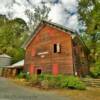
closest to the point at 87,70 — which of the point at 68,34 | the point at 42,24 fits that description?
the point at 68,34

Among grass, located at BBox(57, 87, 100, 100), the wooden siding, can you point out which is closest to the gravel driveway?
grass, located at BBox(57, 87, 100, 100)

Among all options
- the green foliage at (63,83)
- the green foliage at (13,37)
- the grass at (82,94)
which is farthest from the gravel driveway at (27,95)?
the green foliage at (13,37)

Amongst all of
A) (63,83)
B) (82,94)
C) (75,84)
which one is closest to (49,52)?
(63,83)

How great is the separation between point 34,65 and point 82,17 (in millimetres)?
16897

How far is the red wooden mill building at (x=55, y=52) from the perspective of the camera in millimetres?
36438

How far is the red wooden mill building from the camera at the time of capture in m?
36.4

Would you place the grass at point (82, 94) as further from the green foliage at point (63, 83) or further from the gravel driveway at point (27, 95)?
the green foliage at point (63, 83)

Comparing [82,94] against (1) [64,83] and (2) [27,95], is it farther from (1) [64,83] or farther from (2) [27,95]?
(1) [64,83]

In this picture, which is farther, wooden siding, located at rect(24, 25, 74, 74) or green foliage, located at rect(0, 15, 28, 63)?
green foliage, located at rect(0, 15, 28, 63)

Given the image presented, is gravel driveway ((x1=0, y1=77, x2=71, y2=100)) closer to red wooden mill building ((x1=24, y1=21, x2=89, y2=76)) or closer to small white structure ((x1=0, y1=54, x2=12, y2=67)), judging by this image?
red wooden mill building ((x1=24, y1=21, x2=89, y2=76))

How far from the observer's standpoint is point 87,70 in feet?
137

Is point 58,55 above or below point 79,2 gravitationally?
below

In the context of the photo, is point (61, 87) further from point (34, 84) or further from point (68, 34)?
point (68, 34)

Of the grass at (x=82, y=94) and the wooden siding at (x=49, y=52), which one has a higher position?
the wooden siding at (x=49, y=52)
